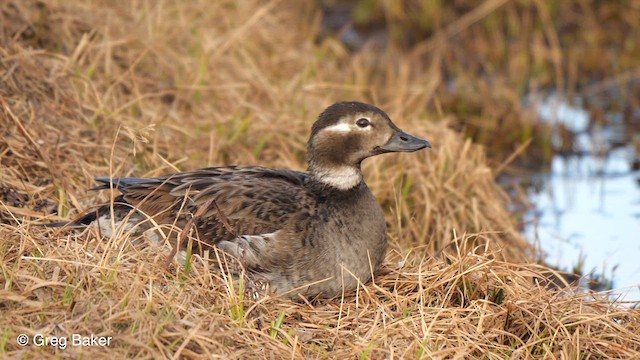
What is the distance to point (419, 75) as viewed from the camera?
9.57 meters

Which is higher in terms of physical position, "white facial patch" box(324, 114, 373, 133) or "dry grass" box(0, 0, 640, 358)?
"white facial patch" box(324, 114, 373, 133)

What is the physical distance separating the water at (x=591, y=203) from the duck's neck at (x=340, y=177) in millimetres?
1472

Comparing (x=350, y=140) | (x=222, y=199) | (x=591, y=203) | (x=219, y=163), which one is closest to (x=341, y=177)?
(x=350, y=140)

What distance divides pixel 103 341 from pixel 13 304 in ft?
1.54

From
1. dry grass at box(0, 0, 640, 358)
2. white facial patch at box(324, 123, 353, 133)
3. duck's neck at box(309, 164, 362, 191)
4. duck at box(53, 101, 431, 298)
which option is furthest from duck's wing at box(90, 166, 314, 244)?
white facial patch at box(324, 123, 353, 133)

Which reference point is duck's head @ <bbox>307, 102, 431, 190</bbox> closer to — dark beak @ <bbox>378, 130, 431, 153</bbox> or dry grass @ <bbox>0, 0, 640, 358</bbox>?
dark beak @ <bbox>378, 130, 431, 153</bbox>

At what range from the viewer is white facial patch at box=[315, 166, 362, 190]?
5223mm

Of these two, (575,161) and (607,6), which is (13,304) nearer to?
→ (575,161)

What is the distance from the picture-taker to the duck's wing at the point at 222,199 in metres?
4.95

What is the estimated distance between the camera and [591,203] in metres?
7.67

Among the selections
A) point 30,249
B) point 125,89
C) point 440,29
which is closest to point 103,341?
point 30,249

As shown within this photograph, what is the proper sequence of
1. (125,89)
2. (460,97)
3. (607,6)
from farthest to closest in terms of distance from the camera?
(607,6) → (460,97) → (125,89)

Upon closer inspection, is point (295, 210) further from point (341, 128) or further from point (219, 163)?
point (219, 163)

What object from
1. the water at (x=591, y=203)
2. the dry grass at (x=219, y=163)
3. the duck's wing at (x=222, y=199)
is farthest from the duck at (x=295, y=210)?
the water at (x=591, y=203)
